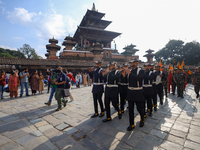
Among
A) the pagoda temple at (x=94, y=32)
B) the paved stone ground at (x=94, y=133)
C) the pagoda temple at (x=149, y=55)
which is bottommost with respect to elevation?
the paved stone ground at (x=94, y=133)

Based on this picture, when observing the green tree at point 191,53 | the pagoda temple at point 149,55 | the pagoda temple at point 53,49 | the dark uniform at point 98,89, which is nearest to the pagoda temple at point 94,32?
the pagoda temple at point 53,49

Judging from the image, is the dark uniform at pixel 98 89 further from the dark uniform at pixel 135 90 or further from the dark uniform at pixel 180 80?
the dark uniform at pixel 180 80

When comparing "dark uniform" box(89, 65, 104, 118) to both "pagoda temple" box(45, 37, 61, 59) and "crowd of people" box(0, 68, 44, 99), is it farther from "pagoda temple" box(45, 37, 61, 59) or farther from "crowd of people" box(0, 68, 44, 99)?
"pagoda temple" box(45, 37, 61, 59)

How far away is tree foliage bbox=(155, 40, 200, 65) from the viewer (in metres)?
33.9

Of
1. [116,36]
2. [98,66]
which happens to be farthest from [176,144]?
[116,36]

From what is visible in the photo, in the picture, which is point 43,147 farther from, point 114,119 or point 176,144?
point 176,144

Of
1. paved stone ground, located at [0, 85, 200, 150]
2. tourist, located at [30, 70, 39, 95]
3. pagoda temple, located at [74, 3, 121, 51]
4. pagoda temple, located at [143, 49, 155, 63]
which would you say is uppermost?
pagoda temple, located at [74, 3, 121, 51]

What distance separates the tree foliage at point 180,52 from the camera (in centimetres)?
3388

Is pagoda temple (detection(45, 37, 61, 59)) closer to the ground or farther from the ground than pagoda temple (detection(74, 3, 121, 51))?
closer to the ground

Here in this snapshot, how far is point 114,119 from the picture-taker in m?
3.46

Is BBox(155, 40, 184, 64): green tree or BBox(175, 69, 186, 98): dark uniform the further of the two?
BBox(155, 40, 184, 64): green tree

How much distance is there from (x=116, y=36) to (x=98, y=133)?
36.8 meters

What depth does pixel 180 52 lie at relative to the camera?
36.3 m

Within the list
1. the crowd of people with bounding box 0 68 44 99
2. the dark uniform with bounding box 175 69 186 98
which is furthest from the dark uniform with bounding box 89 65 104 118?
the crowd of people with bounding box 0 68 44 99
